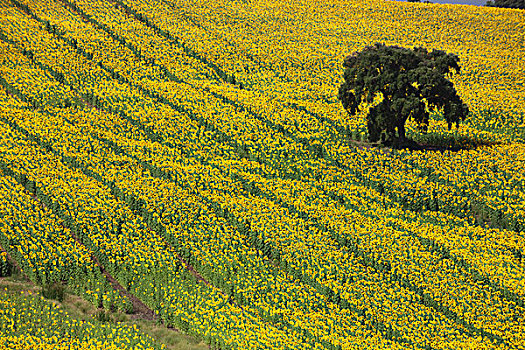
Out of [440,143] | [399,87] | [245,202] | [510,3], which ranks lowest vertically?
[245,202]

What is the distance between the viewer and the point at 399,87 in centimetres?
3434

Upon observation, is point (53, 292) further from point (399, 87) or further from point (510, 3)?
point (510, 3)

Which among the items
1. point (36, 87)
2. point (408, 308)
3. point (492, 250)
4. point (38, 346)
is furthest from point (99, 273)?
point (36, 87)

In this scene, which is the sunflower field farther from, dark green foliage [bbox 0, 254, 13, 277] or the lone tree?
the lone tree

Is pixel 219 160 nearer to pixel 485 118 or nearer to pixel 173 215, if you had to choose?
pixel 173 215

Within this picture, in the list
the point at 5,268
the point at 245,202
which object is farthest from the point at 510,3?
the point at 5,268

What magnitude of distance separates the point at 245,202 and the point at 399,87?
1152 cm

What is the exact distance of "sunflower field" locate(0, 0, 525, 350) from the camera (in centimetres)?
2114

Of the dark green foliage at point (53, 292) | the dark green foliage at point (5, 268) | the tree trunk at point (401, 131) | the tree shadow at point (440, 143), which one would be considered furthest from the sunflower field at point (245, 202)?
the tree trunk at point (401, 131)

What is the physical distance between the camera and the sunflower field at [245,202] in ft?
69.4

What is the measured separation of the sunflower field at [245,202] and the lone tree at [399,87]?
6.28 feet

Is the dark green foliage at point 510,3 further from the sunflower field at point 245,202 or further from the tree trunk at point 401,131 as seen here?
the tree trunk at point 401,131

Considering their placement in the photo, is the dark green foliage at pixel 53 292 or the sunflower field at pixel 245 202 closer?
the sunflower field at pixel 245 202

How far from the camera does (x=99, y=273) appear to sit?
22719mm
